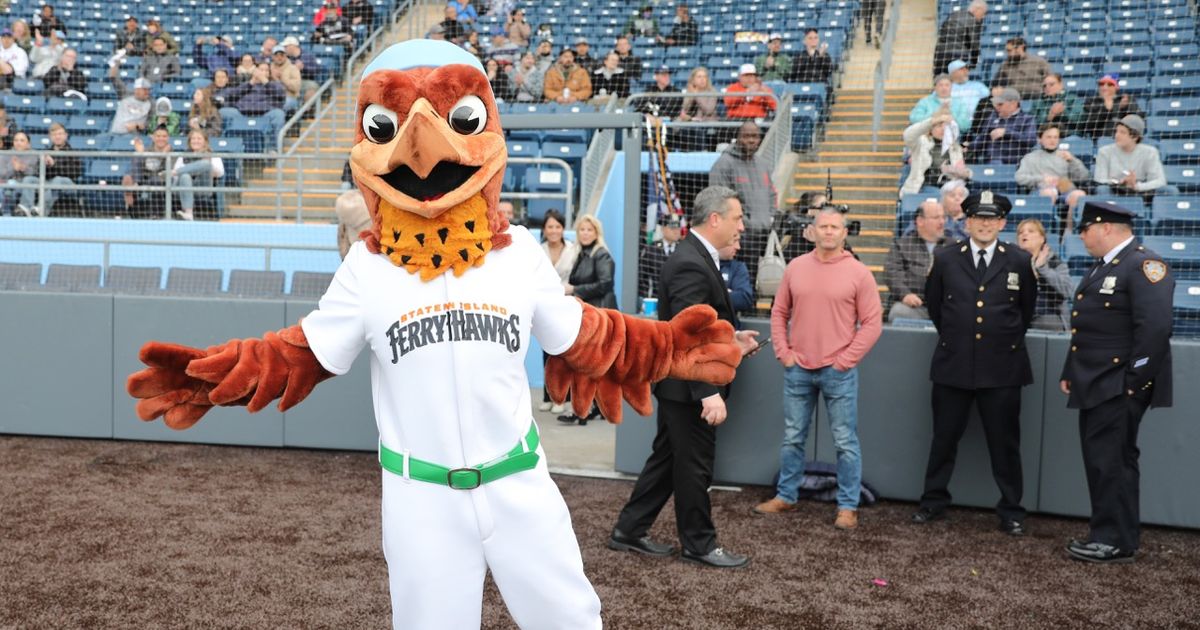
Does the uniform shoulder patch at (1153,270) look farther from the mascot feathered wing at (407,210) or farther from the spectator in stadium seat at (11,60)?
the spectator in stadium seat at (11,60)

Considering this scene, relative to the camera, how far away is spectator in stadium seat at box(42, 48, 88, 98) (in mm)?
15047

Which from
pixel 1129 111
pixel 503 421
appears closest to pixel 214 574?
pixel 503 421

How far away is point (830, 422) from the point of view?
6.29 m

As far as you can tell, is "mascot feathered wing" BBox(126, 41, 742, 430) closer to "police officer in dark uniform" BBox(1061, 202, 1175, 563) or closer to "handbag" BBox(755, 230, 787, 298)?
"police officer in dark uniform" BBox(1061, 202, 1175, 563)

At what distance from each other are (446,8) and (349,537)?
11.5 metres

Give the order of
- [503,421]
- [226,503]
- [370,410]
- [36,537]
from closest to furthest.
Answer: [503,421], [36,537], [226,503], [370,410]

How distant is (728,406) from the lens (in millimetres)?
6957

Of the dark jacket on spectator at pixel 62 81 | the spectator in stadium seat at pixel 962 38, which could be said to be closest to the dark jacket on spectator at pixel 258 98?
the dark jacket on spectator at pixel 62 81

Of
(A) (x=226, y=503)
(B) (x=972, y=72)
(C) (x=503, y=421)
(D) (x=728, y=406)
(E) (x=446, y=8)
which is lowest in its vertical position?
(A) (x=226, y=503)

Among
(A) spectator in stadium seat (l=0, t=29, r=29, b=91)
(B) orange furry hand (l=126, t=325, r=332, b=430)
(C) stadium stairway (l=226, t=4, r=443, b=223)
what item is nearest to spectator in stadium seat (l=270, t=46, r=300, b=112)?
(C) stadium stairway (l=226, t=4, r=443, b=223)

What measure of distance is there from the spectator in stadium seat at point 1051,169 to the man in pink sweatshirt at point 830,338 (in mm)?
4010

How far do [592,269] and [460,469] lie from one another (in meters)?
5.80

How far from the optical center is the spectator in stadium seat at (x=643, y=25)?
15.3 metres

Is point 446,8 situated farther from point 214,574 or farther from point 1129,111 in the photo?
point 214,574
